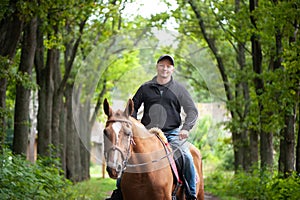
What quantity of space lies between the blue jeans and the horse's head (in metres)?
1.45

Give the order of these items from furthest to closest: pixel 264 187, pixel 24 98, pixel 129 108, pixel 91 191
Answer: pixel 91 191
pixel 264 187
pixel 24 98
pixel 129 108

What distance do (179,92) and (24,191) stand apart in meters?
4.62

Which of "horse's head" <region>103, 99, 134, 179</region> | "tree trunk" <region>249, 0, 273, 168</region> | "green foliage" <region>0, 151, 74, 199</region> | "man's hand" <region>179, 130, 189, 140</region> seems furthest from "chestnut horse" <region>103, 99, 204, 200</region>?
"tree trunk" <region>249, 0, 273, 168</region>

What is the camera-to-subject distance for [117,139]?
8000mm

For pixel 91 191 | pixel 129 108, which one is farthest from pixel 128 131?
pixel 91 191

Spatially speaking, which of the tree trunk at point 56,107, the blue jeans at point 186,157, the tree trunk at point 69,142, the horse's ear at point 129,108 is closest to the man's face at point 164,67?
the blue jeans at point 186,157

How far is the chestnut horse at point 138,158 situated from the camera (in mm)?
8141

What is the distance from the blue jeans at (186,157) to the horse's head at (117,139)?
145cm

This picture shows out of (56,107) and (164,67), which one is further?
(56,107)

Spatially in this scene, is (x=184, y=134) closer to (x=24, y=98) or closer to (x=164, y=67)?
(x=164, y=67)

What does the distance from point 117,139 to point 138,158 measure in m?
0.89

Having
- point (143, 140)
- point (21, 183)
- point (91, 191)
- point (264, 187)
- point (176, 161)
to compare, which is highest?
point (143, 140)

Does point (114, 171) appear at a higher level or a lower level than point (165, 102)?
lower

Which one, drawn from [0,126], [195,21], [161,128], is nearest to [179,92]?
[161,128]
